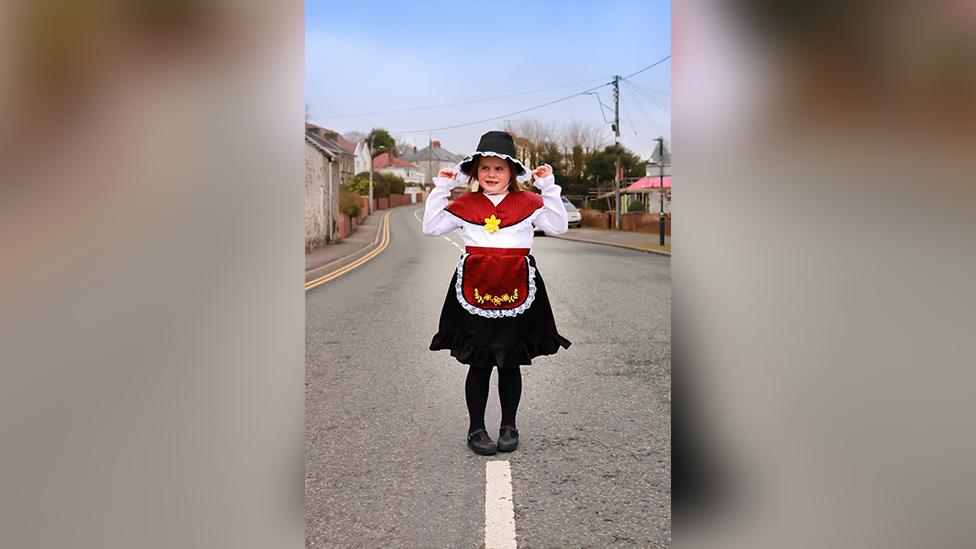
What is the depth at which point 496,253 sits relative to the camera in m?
2.38

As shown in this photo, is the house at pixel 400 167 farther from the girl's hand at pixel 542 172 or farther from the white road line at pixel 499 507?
the white road line at pixel 499 507

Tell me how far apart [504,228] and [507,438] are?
Answer: 37.7 inches

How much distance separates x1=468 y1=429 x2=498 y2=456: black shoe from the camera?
264 centimetres

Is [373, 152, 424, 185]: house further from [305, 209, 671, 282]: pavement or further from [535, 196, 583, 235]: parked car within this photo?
[535, 196, 583, 235]: parked car

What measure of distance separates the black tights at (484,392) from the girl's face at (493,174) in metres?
0.80
